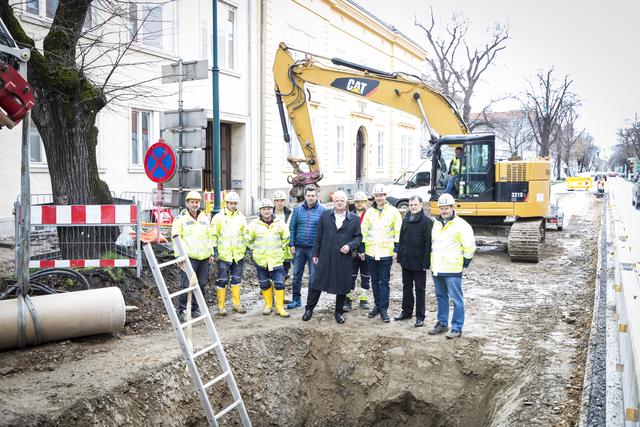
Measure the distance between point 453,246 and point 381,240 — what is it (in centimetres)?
124

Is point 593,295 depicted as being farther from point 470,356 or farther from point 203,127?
point 203,127

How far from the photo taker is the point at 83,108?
27.5 feet

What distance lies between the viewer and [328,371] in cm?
764

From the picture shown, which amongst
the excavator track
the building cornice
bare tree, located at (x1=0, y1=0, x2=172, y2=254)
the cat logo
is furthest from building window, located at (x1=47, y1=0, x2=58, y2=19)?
the building cornice

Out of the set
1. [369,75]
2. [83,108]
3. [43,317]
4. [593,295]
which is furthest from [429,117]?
[43,317]

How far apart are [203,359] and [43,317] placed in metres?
1.86

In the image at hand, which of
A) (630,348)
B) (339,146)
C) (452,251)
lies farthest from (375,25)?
(630,348)

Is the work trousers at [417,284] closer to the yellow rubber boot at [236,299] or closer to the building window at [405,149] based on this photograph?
the yellow rubber boot at [236,299]

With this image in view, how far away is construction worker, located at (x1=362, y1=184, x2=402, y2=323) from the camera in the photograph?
27.1ft

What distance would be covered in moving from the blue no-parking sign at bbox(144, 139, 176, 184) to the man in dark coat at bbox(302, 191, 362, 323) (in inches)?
112

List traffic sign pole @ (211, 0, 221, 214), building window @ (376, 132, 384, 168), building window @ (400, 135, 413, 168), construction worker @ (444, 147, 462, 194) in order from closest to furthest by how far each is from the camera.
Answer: traffic sign pole @ (211, 0, 221, 214) < construction worker @ (444, 147, 462, 194) < building window @ (376, 132, 384, 168) < building window @ (400, 135, 413, 168)

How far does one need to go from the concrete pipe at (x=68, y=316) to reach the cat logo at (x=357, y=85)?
8235mm

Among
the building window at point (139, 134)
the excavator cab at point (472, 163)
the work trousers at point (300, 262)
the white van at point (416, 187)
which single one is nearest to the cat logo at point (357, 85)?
the excavator cab at point (472, 163)

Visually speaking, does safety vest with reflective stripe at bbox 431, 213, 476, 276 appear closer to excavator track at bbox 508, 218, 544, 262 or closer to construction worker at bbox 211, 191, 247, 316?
construction worker at bbox 211, 191, 247, 316
